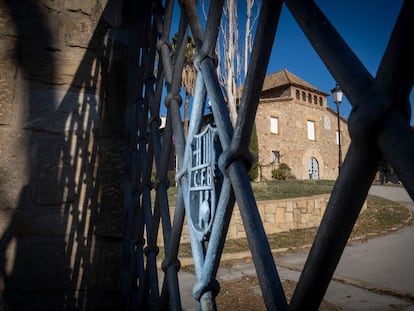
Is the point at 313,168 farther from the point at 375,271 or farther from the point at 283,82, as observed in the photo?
the point at 375,271

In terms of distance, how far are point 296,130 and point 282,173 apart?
4.24 meters

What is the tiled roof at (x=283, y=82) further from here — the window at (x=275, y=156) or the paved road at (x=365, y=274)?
the paved road at (x=365, y=274)

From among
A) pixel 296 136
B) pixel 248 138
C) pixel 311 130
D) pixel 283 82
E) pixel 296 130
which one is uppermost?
pixel 283 82

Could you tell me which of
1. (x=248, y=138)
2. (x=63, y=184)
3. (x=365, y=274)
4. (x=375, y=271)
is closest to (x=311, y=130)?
(x=375, y=271)

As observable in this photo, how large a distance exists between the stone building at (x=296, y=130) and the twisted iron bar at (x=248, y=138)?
17.9 m

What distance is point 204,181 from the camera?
745mm

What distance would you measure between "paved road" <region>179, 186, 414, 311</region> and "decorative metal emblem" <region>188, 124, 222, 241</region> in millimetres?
2153

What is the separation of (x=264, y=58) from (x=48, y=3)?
4.78 feet

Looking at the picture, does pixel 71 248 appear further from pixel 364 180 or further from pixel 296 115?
pixel 296 115

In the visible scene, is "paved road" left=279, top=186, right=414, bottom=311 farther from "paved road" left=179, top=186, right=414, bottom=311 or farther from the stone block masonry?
the stone block masonry

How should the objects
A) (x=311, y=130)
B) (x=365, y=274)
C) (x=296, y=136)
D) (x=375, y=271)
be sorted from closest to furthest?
(x=365, y=274) < (x=375, y=271) < (x=296, y=136) < (x=311, y=130)

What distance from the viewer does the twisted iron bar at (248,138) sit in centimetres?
33

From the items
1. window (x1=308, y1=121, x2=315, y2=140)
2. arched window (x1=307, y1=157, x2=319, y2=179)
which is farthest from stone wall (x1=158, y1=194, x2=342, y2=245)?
window (x1=308, y1=121, x2=315, y2=140)

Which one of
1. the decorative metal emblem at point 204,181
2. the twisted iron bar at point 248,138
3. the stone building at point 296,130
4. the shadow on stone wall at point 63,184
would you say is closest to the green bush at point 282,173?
the stone building at point 296,130
